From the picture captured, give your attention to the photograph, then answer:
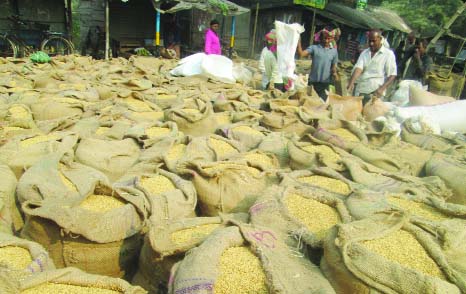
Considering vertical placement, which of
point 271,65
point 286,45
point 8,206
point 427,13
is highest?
point 427,13

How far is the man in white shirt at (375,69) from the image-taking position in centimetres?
468

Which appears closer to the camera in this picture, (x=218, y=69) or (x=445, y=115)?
(x=445, y=115)

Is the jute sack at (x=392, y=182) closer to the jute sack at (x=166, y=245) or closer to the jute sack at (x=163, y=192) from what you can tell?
the jute sack at (x=166, y=245)

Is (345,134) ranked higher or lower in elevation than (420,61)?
lower

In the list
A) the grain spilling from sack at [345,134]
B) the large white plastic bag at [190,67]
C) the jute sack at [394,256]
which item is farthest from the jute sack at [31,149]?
the large white plastic bag at [190,67]

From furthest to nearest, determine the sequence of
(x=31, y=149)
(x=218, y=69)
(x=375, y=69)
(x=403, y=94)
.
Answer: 1. (x=218, y=69)
2. (x=403, y=94)
3. (x=375, y=69)
4. (x=31, y=149)

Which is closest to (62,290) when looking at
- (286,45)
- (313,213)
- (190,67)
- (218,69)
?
(313,213)

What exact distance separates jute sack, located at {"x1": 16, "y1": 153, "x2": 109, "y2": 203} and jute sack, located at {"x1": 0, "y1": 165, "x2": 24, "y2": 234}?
0.07 meters

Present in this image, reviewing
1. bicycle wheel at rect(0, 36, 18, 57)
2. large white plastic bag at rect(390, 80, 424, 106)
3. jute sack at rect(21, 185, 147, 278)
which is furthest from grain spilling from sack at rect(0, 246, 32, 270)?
bicycle wheel at rect(0, 36, 18, 57)

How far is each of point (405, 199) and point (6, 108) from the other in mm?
3371

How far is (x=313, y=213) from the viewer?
1814 millimetres

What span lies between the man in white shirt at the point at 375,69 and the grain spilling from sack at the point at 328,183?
2874 millimetres

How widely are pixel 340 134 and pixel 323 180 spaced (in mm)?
1055

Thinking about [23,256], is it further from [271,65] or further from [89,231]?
[271,65]
